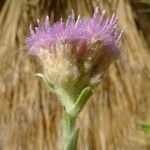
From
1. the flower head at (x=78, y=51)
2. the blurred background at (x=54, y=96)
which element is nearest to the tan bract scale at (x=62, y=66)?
the flower head at (x=78, y=51)

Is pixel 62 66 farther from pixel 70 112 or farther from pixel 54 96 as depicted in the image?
pixel 54 96

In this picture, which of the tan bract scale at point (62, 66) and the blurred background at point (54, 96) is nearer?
the tan bract scale at point (62, 66)

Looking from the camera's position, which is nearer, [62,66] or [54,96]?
[62,66]

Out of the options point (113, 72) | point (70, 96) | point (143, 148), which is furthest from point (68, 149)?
point (113, 72)

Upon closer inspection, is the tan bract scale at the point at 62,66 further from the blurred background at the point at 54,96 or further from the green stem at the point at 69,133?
the blurred background at the point at 54,96

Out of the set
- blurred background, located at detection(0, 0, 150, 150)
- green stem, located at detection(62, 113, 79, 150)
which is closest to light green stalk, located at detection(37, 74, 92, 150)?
green stem, located at detection(62, 113, 79, 150)

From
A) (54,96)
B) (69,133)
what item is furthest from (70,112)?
(54,96)
